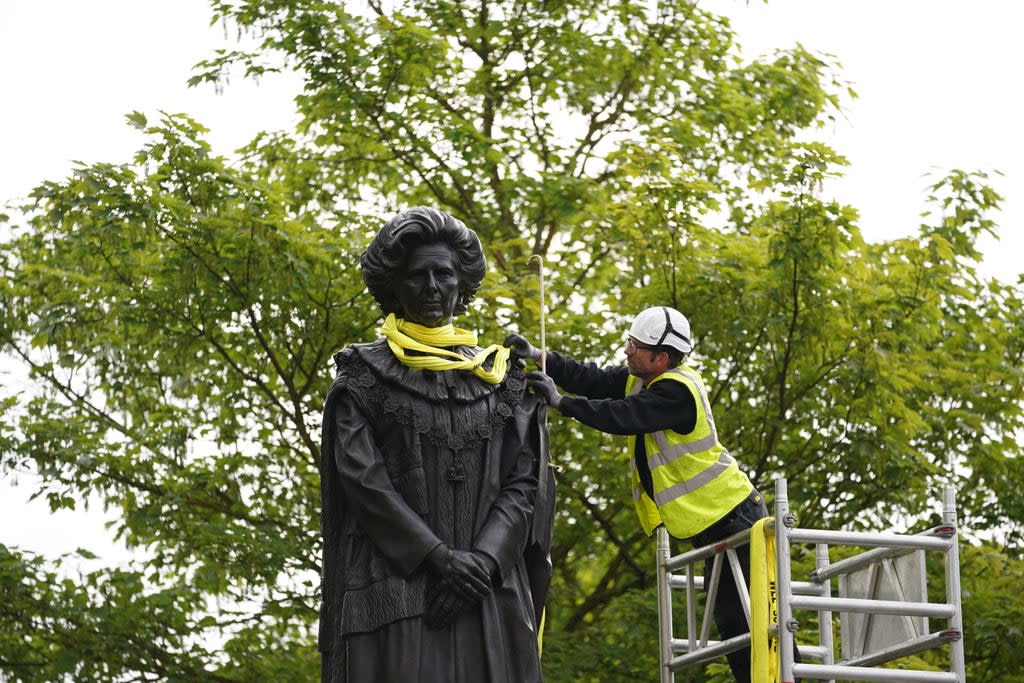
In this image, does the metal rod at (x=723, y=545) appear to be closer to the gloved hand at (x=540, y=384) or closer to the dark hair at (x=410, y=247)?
the gloved hand at (x=540, y=384)

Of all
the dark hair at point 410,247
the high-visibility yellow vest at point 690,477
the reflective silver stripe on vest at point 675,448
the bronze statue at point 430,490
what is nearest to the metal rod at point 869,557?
the high-visibility yellow vest at point 690,477

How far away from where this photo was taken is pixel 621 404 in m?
9.64

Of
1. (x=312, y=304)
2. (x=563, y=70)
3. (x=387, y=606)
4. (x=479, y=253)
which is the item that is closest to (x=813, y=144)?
(x=563, y=70)

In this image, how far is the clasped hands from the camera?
7609 mm

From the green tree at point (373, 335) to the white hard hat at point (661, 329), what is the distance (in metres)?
5.56

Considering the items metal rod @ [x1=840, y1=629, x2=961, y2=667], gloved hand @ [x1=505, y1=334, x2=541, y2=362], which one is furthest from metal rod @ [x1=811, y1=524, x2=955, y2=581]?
gloved hand @ [x1=505, y1=334, x2=541, y2=362]

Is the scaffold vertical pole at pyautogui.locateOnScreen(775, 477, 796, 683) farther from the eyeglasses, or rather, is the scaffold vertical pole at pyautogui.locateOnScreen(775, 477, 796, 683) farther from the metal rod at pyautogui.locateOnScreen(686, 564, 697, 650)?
the metal rod at pyautogui.locateOnScreen(686, 564, 697, 650)

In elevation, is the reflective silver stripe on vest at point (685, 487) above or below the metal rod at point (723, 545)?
above

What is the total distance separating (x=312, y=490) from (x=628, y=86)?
4910 millimetres

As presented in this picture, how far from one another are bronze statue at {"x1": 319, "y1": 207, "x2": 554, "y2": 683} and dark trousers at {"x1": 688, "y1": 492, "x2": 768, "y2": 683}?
2.23 m

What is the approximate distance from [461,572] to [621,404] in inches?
87.1

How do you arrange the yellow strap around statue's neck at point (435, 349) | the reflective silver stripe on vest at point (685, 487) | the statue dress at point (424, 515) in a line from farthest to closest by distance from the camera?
the reflective silver stripe on vest at point (685, 487) → the yellow strap around statue's neck at point (435, 349) → the statue dress at point (424, 515)

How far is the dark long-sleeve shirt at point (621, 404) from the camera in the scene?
9523mm

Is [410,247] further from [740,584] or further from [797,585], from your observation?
[797,585]
